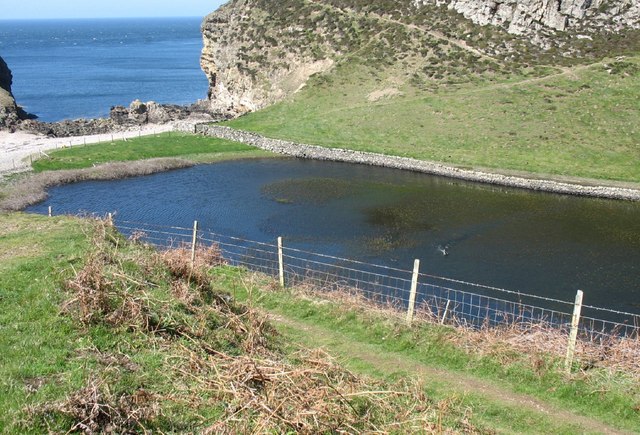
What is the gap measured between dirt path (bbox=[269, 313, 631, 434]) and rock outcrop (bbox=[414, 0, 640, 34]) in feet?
233

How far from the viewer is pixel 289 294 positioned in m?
21.0

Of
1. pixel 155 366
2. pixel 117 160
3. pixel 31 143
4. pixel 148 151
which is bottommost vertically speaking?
pixel 117 160

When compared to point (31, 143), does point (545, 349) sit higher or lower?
higher

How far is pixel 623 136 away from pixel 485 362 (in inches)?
1882

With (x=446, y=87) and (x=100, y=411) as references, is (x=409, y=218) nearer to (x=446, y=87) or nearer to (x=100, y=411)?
(x=100, y=411)

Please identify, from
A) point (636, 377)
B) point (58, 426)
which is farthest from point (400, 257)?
point (58, 426)

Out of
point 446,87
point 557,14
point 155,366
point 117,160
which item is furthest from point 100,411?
point 557,14

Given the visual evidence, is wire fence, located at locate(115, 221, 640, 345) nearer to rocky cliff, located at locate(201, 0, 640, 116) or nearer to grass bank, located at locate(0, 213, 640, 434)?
grass bank, located at locate(0, 213, 640, 434)

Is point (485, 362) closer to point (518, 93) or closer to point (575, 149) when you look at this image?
point (575, 149)

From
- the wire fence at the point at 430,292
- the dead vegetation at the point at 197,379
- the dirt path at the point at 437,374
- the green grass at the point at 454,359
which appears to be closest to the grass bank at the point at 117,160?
the wire fence at the point at 430,292

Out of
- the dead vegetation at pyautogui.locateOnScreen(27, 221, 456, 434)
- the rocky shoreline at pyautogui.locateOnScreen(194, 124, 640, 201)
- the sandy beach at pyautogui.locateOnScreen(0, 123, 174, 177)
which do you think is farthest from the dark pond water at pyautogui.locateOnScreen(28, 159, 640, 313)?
the dead vegetation at pyautogui.locateOnScreen(27, 221, 456, 434)

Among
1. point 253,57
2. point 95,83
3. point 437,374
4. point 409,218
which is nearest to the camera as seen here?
point 437,374

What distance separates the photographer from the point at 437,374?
15.9 metres

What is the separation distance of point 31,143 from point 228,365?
6006cm
